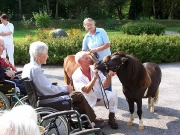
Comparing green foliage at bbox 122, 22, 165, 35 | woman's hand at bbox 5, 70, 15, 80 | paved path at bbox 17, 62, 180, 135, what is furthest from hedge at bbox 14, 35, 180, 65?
green foliage at bbox 122, 22, 165, 35

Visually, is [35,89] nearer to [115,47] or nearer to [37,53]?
[37,53]

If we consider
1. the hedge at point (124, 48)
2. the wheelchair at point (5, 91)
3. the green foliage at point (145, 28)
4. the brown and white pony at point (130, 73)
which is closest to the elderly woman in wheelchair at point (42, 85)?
the brown and white pony at point (130, 73)

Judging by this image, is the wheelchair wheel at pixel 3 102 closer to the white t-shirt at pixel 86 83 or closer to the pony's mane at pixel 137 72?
the white t-shirt at pixel 86 83

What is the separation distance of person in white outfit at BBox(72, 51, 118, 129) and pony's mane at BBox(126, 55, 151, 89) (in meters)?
0.28

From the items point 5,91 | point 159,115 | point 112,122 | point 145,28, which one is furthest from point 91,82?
point 145,28

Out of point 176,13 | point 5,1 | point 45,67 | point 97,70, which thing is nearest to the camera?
point 97,70

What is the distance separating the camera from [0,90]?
17.2 ft

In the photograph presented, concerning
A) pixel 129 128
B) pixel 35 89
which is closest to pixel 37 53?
pixel 35 89

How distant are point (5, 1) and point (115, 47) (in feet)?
82.2

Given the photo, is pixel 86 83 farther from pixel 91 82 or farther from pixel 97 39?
pixel 97 39

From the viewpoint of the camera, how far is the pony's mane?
4.81 m

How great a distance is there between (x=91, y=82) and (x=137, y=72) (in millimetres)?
745

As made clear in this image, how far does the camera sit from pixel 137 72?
16.0ft

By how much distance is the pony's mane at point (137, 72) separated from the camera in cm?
481
